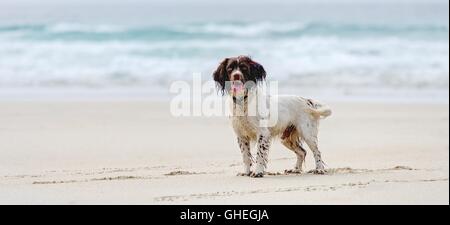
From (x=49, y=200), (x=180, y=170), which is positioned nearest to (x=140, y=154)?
(x=180, y=170)

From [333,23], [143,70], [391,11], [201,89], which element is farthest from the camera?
[391,11]

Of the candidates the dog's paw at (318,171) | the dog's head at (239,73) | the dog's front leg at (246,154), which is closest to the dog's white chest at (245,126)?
the dog's front leg at (246,154)

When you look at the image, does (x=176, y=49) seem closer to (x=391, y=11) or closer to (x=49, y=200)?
(x=49, y=200)

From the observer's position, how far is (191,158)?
33.4 feet

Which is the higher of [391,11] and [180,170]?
[391,11]

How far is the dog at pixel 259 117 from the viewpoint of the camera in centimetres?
841

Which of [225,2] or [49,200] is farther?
[225,2]

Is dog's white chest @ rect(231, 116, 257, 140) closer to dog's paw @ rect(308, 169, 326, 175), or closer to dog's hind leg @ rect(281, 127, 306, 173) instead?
dog's hind leg @ rect(281, 127, 306, 173)

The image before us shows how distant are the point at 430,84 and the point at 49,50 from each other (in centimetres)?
1272

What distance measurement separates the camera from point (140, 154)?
1040cm

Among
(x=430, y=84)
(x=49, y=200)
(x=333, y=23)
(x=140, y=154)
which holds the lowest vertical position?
(x=49, y=200)

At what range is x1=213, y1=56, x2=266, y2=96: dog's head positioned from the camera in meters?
8.38

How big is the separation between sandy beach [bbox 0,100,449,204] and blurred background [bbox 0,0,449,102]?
3319mm

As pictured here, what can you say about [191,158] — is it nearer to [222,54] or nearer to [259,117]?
[259,117]
